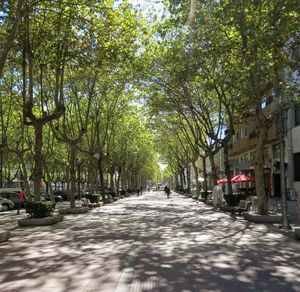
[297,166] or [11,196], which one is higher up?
[297,166]

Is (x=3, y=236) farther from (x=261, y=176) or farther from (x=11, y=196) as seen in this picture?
(x=11, y=196)

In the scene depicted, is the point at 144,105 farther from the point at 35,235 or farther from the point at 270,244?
the point at 270,244

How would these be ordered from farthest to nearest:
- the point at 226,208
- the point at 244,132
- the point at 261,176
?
the point at 244,132, the point at 226,208, the point at 261,176

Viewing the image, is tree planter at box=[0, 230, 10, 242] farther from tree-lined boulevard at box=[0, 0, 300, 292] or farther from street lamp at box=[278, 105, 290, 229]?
street lamp at box=[278, 105, 290, 229]

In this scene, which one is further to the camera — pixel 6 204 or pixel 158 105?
pixel 6 204

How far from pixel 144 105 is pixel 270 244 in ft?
88.2

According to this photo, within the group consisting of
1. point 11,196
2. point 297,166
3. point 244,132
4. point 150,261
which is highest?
point 244,132

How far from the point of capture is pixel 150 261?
1062 cm

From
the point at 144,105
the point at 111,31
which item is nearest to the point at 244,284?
the point at 111,31

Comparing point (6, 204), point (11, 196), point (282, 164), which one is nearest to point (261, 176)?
point (282, 164)

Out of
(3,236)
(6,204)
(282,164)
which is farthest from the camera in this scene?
(6,204)

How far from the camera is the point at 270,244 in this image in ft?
45.1

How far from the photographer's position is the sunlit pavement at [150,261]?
8258 millimetres

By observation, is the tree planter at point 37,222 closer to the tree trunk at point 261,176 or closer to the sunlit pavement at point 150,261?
the sunlit pavement at point 150,261
